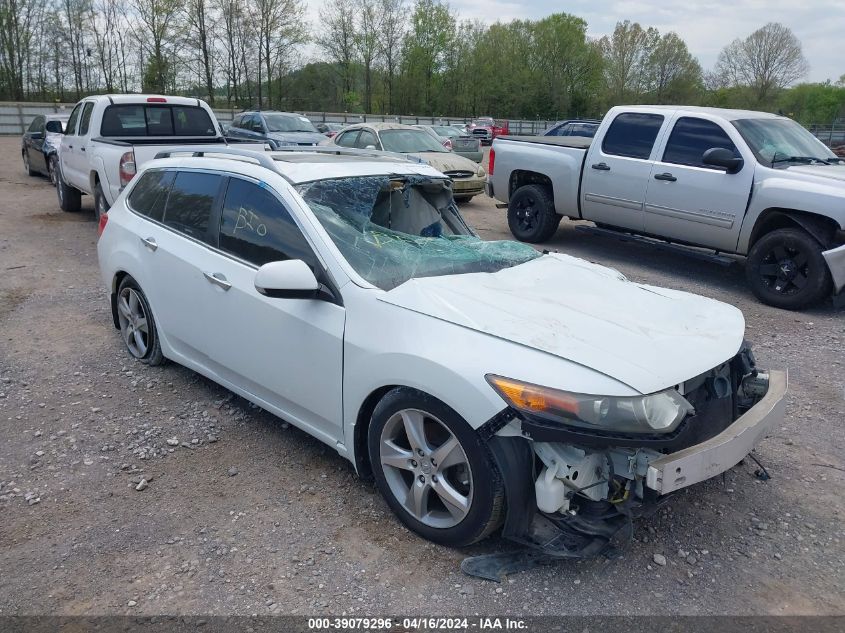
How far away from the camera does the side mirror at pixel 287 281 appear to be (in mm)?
3242

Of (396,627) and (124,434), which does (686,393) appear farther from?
(124,434)

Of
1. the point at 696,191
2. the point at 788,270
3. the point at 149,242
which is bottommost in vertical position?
the point at 788,270

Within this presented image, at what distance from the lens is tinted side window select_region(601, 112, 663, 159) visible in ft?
28.1

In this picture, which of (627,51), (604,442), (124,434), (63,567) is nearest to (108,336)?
(124,434)

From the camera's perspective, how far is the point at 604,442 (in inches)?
102

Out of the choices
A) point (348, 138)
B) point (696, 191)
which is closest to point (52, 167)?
point (348, 138)

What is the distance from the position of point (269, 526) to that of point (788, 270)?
6.26 meters

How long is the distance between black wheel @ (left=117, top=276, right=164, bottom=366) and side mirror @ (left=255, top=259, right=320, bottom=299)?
191 centimetres

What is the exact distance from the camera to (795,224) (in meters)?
7.39

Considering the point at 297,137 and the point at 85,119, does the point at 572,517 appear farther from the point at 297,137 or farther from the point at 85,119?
the point at 297,137

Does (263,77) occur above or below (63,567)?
above

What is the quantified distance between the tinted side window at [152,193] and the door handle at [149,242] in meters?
0.15

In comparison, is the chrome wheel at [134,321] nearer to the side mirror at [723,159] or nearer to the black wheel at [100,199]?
the black wheel at [100,199]

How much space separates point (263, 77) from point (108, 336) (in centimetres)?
5193
